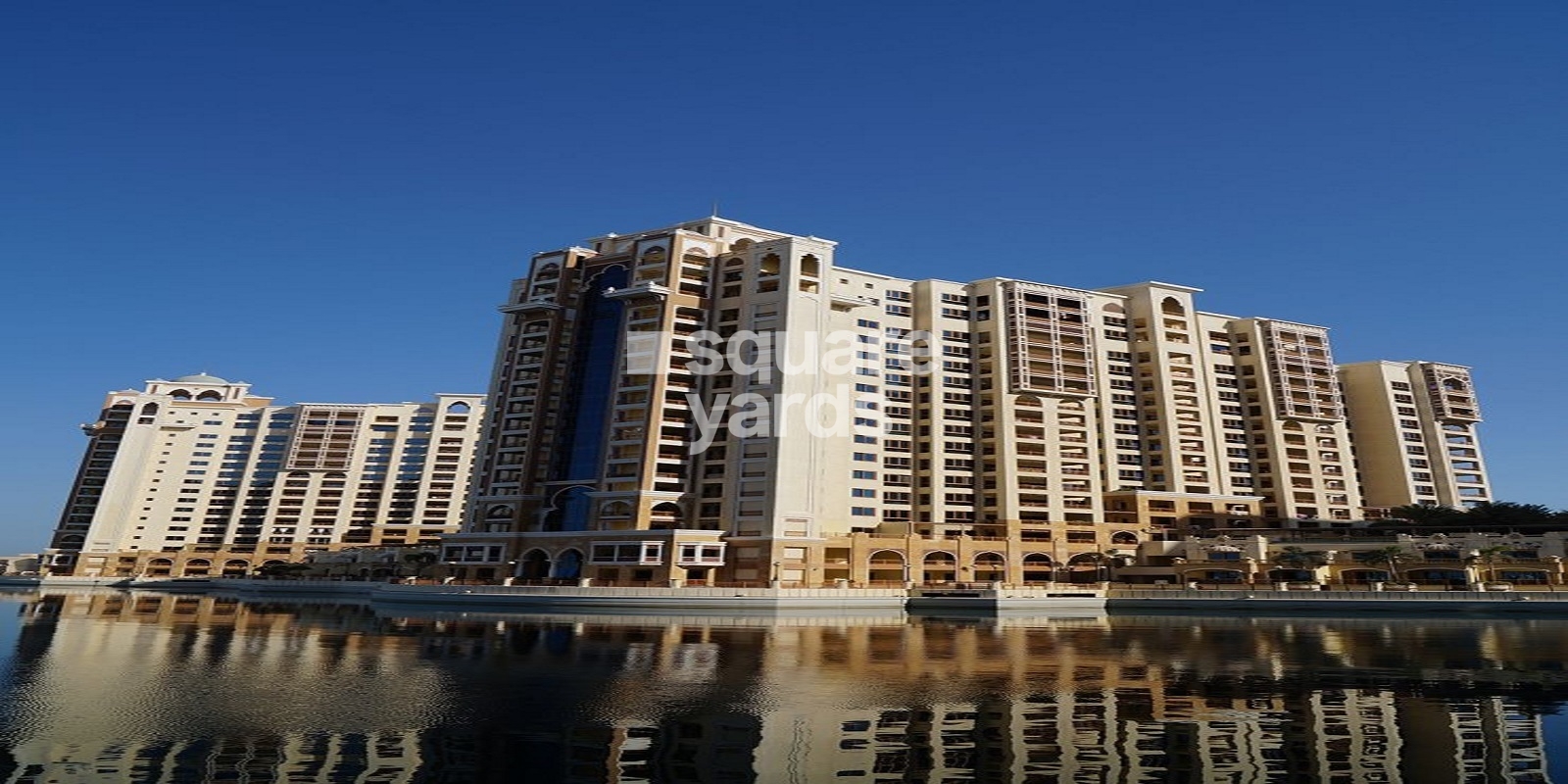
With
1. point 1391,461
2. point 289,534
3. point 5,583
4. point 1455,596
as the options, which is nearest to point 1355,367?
point 1391,461

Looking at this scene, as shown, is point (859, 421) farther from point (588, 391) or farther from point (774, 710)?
point (774, 710)

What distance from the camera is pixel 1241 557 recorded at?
11825cm

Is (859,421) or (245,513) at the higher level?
(859,421)

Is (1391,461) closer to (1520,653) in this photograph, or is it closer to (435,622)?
(1520,653)

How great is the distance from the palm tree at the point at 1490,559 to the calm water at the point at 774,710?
5540 cm

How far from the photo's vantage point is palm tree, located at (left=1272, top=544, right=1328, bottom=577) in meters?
114

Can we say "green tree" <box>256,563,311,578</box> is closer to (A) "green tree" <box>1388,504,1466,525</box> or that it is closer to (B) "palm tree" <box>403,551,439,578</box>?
(B) "palm tree" <box>403,551,439,578</box>

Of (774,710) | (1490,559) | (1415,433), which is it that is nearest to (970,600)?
(774,710)

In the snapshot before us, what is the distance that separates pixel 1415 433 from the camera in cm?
16375

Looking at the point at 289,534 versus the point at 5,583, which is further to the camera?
the point at 289,534

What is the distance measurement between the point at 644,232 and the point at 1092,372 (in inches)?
3033

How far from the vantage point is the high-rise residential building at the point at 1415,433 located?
160 meters

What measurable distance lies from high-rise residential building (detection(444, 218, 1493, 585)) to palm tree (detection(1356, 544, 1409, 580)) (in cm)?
2634

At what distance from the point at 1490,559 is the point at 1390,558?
10.2 meters
